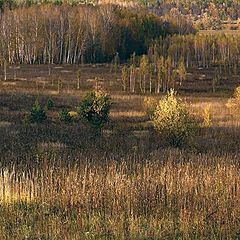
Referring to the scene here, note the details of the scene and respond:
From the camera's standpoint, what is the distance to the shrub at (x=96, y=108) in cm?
3256

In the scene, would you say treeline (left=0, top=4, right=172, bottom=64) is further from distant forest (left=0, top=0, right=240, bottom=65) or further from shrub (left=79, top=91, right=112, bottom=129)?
shrub (left=79, top=91, right=112, bottom=129)

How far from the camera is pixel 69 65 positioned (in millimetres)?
95562

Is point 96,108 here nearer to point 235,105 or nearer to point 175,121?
point 175,121

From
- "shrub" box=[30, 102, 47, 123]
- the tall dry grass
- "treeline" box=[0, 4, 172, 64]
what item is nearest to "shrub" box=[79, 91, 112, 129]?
"shrub" box=[30, 102, 47, 123]

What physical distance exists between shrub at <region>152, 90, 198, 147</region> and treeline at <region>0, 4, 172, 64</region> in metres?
69.1

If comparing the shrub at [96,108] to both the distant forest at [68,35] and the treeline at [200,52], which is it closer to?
the distant forest at [68,35]

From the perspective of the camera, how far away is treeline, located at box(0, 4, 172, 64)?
313 feet

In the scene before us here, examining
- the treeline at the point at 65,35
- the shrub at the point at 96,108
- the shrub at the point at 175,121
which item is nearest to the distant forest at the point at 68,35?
the treeline at the point at 65,35

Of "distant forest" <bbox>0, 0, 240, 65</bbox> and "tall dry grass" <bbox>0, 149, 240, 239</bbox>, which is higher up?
"distant forest" <bbox>0, 0, 240, 65</bbox>

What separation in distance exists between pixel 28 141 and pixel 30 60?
2772 inches

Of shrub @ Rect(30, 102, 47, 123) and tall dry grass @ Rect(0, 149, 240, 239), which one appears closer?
tall dry grass @ Rect(0, 149, 240, 239)

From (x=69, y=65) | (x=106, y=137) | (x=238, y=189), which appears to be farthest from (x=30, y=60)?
(x=238, y=189)

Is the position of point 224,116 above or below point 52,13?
below

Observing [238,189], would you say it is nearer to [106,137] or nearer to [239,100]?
[106,137]
